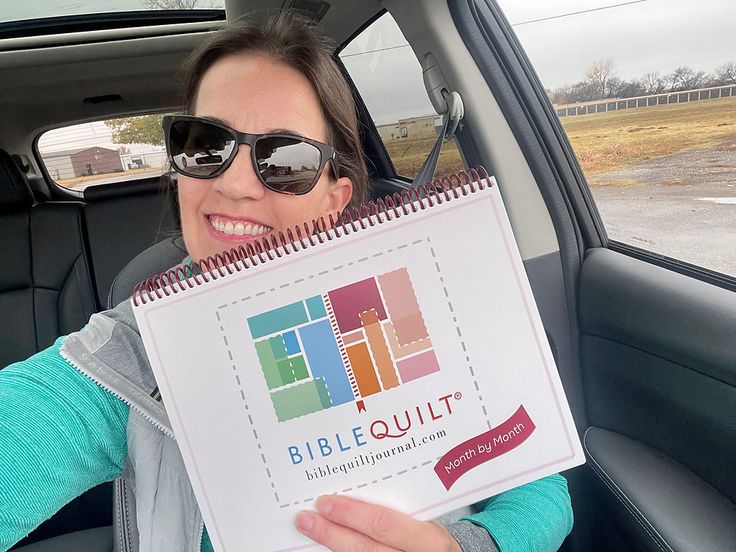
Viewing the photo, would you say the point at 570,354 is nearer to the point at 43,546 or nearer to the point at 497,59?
the point at 497,59

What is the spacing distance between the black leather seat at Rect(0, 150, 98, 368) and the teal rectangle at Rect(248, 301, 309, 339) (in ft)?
5.86

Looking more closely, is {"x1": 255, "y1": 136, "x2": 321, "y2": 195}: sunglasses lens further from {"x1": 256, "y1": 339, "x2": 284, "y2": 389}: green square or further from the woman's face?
{"x1": 256, "y1": 339, "x2": 284, "y2": 389}: green square

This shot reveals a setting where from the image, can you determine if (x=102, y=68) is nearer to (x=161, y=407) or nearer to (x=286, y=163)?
(x=286, y=163)

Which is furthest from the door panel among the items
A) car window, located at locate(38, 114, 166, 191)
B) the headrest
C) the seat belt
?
the headrest

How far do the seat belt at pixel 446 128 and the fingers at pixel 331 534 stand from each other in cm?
97

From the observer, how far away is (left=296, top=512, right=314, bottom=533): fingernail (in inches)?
24.0

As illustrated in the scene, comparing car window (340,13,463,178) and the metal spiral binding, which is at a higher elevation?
car window (340,13,463,178)

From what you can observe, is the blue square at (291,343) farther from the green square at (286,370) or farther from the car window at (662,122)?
the car window at (662,122)

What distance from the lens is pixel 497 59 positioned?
1492 mm

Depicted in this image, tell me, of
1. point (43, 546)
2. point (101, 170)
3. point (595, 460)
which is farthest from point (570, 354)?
point (101, 170)

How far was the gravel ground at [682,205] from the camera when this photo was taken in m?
1.08

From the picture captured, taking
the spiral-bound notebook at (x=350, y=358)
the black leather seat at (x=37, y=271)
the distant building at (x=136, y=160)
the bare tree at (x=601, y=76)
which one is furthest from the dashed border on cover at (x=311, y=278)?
the distant building at (x=136, y=160)

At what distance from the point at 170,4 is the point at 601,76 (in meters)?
1.62

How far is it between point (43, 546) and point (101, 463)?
0.90 metres
